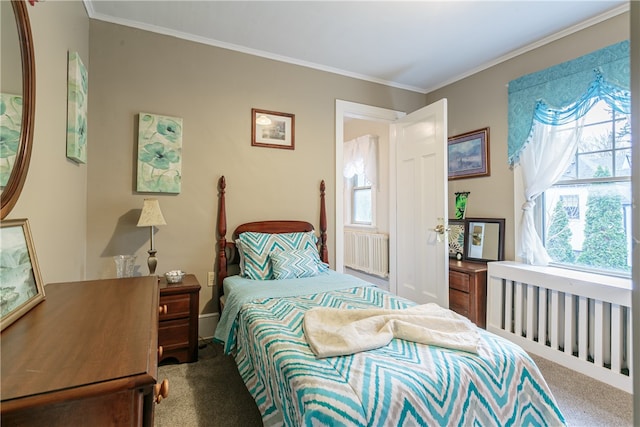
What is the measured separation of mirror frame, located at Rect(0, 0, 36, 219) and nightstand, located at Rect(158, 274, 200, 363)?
1.20m

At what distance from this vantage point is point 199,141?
270 centimetres

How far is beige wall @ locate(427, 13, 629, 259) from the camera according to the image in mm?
2450

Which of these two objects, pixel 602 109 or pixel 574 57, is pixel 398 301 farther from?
pixel 574 57

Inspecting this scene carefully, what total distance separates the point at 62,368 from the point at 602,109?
11.0 ft

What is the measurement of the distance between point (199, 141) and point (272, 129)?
27.1 inches

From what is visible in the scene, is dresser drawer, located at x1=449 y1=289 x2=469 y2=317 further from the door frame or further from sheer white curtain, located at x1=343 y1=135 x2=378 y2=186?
sheer white curtain, located at x1=343 y1=135 x2=378 y2=186

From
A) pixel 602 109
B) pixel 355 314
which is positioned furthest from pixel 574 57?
pixel 355 314

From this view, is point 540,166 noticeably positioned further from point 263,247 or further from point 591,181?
point 263,247

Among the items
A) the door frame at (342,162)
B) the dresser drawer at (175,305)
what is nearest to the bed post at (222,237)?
the dresser drawer at (175,305)

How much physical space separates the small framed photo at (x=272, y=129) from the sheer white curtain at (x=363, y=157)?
1776 millimetres

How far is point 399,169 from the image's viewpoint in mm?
3516

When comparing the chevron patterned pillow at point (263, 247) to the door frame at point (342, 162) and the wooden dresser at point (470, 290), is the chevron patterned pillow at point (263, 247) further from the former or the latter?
the wooden dresser at point (470, 290)

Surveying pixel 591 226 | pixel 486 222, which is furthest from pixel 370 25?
pixel 591 226

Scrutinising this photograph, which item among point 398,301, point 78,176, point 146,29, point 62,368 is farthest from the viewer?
point 146,29
